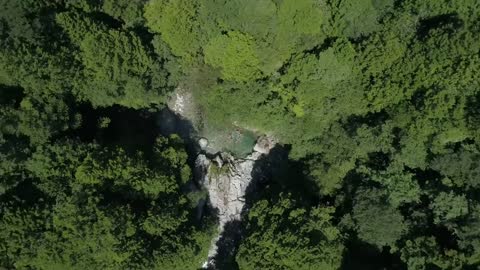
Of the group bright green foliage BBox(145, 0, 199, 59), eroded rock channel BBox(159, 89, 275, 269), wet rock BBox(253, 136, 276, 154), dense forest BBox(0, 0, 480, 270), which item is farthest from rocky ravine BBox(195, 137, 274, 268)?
bright green foliage BBox(145, 0, 199, 59)

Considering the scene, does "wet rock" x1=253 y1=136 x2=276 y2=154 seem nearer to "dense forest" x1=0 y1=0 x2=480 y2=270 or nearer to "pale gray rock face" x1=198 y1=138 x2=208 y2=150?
"dense forest" x1=0 y1=0 x2=480 y2=270

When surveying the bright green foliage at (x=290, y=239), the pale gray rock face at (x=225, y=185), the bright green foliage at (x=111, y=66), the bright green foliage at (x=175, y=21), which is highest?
the bright green foliage at (x=175, y=21)

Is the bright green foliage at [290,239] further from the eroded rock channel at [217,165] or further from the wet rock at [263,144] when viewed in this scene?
the wet rock at [263,144]

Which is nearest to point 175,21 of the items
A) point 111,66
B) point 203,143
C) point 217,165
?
point 111,66

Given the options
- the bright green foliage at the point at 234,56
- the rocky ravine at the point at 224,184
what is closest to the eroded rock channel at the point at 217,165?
the rocky ravine at the point at 224,184

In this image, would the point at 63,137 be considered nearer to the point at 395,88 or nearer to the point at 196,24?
the point at 196,24

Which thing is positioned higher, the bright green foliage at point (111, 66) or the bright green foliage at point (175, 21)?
the bright green foliage at point (175, 21)

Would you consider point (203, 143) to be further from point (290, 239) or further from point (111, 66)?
point (290, 239)
